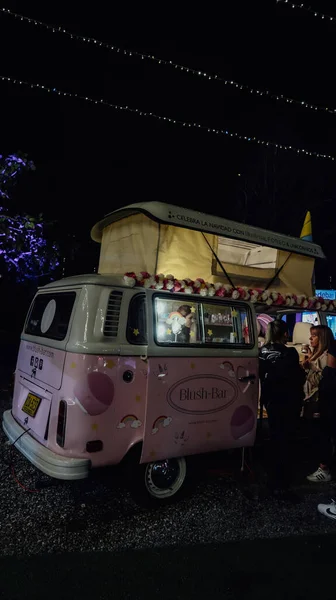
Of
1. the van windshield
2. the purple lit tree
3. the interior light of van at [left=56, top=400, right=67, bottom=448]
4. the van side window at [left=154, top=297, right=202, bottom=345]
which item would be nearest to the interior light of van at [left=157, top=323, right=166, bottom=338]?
the van side window at [left=154, top=297, right=202, bottom=345]

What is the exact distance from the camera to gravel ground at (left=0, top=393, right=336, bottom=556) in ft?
10.6

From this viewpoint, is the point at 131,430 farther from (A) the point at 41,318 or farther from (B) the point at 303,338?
(B) the point at 303,338

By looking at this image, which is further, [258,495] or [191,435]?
[258,495]

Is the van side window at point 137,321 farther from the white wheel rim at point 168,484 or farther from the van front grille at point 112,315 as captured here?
the white wheel rim at point 168,484

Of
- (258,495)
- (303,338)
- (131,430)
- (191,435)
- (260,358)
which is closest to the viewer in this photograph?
(131,430)

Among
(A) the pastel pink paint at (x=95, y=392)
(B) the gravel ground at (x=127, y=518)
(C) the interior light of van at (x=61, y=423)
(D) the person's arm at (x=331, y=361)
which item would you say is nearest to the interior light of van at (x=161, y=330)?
(A) the pastel pink paint at (x=95, y=392)

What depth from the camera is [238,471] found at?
16.1 ft

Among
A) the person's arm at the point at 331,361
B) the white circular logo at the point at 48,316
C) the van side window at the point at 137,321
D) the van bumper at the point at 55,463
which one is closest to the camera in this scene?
the van bumper at the point at 55,463

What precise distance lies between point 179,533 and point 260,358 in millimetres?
2166

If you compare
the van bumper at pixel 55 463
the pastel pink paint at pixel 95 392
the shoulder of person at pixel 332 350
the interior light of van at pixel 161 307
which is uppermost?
the interior light of van at pixel 161 307

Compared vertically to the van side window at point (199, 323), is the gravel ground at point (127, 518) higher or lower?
lower

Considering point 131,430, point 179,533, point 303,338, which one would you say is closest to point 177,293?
point 131,430

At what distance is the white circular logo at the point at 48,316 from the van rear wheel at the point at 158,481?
176 centimetres

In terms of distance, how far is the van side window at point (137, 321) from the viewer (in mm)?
3648
